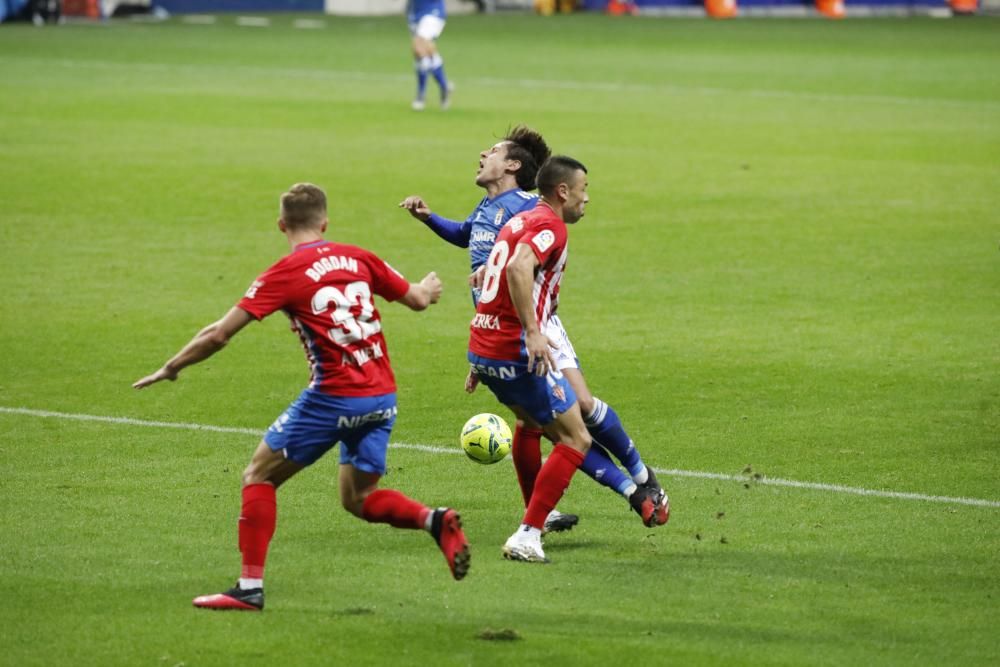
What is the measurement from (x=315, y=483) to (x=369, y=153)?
15618mm

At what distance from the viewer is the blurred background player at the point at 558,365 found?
29.5ft

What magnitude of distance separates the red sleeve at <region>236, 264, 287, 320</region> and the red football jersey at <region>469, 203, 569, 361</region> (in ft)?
4.44

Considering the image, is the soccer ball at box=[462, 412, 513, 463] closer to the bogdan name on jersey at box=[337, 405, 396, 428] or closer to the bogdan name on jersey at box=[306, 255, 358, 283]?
the bogdan name on jersey at box=[337, 405, 396, 428]

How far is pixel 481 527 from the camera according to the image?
9.11 metres

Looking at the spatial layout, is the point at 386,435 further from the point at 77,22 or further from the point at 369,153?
the point at 77,22

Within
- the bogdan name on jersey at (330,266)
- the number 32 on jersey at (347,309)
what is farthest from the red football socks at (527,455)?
the bogdan name on jersey at (330,266)

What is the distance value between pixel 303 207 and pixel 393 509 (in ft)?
4.58

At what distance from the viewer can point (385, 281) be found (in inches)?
306

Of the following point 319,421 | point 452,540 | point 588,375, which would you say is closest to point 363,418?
point 319,421

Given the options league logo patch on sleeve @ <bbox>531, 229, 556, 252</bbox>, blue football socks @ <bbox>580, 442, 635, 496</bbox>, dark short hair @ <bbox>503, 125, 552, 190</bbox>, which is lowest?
blue football socks @ <bbox>580, 442, 635, 496</bbox>

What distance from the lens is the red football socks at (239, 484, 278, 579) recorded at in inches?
298

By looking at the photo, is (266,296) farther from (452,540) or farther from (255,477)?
(452,540)

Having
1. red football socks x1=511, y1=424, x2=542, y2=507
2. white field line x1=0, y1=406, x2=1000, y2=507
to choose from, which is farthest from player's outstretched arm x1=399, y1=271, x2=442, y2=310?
white field line x1=0, y1=406, x2=1000, y2=507

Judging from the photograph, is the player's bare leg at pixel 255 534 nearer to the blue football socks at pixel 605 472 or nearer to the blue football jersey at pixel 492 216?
the blue football socks at pixel 605 472
